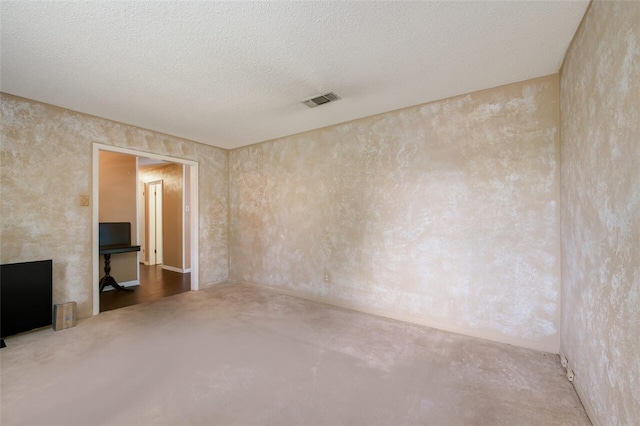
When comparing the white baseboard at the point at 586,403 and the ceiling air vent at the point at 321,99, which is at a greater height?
the ceiling air vent at the point at 321,99

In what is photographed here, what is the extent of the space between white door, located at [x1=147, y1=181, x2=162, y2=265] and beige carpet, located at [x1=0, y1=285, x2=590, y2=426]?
13.2 ft

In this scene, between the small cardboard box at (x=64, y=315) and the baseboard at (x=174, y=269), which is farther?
the baseboard at (x=174, y=269)

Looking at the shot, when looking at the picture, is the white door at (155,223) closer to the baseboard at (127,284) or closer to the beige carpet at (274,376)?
the baseboard at (127,284)

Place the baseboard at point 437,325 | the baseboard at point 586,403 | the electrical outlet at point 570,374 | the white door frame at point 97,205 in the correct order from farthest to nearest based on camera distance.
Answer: the white door frame at point 97,205, the baseboard at point 437,325, the electrical outlet at point 570,374, the baseboard at point 586,403

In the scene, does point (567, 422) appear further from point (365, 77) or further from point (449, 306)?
point (365, 77)

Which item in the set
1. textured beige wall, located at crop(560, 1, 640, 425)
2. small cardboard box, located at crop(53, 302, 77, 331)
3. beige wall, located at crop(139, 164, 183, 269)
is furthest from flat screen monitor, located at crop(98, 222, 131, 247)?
textured beige wall, located at crop(560, 1, 640, 425)

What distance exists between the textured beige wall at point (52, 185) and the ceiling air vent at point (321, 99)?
264 centimetres

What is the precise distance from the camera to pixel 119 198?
4930 mm

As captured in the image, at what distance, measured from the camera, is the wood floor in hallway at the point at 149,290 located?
12.8 feet

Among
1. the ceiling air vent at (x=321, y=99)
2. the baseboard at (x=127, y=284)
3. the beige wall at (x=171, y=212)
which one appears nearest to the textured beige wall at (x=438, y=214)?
the ceiling air vent at (x=321, y=99)

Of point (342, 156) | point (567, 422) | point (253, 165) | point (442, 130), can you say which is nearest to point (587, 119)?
point (442, 130)

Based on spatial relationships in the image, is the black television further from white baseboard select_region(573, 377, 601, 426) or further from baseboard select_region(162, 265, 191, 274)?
white baseboard select_region(573, 377, 601, 426)

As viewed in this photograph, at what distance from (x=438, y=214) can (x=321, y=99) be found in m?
1.84

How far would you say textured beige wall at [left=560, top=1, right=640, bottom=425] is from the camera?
1.18 m
